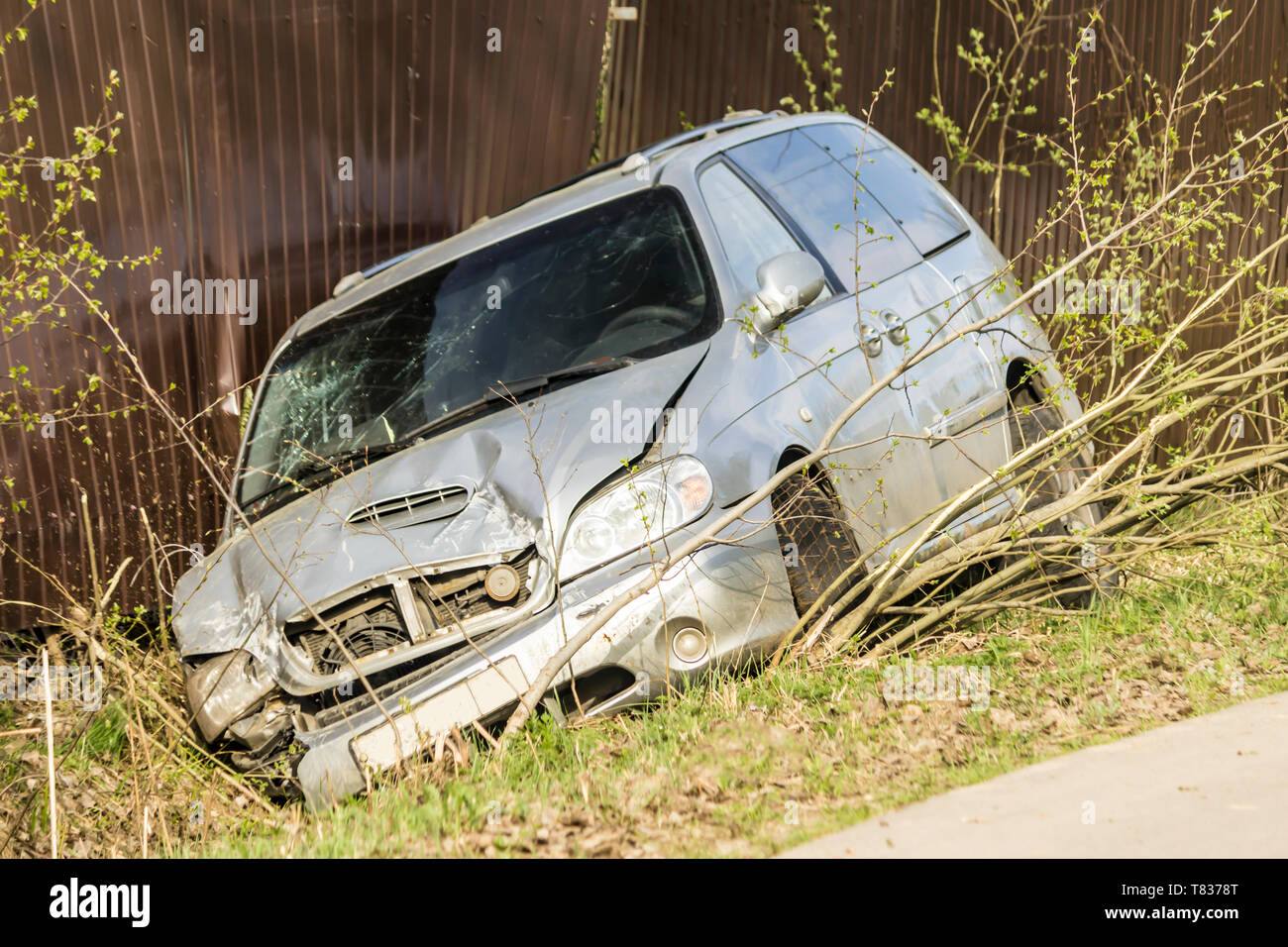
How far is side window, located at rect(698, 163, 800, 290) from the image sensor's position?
5196mm

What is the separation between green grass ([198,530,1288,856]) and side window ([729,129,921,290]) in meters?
1.70

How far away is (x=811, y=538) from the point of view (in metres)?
4.86

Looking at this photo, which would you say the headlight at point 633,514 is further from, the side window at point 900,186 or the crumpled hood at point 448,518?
the side window at point 900,186

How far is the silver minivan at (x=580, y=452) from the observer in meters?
4.32

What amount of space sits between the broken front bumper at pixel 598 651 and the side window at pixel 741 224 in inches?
46.7

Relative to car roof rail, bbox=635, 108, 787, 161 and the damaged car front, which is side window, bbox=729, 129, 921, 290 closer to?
car roof rail, bbox=635, 108, 787, 161

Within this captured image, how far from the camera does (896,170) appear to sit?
6.60 m

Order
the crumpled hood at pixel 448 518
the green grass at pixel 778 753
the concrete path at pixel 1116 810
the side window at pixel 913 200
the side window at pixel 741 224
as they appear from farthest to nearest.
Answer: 1. the side window at pixel 913 200
2. the side window at pixel 741 224
3. the crumpled hood at pixel 448 518
4. the green grass at pixel 778 753
5. the concrete path at pixel 1116 810

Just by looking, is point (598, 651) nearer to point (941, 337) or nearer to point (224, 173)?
point (941, 337)

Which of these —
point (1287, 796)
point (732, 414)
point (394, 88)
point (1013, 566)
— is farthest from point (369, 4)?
point (1287, 796)

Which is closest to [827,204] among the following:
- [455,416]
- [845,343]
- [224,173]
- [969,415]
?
[845,343]

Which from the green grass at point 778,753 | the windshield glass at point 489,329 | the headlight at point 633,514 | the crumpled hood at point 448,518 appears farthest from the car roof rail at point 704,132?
the green grass at point 778,753
